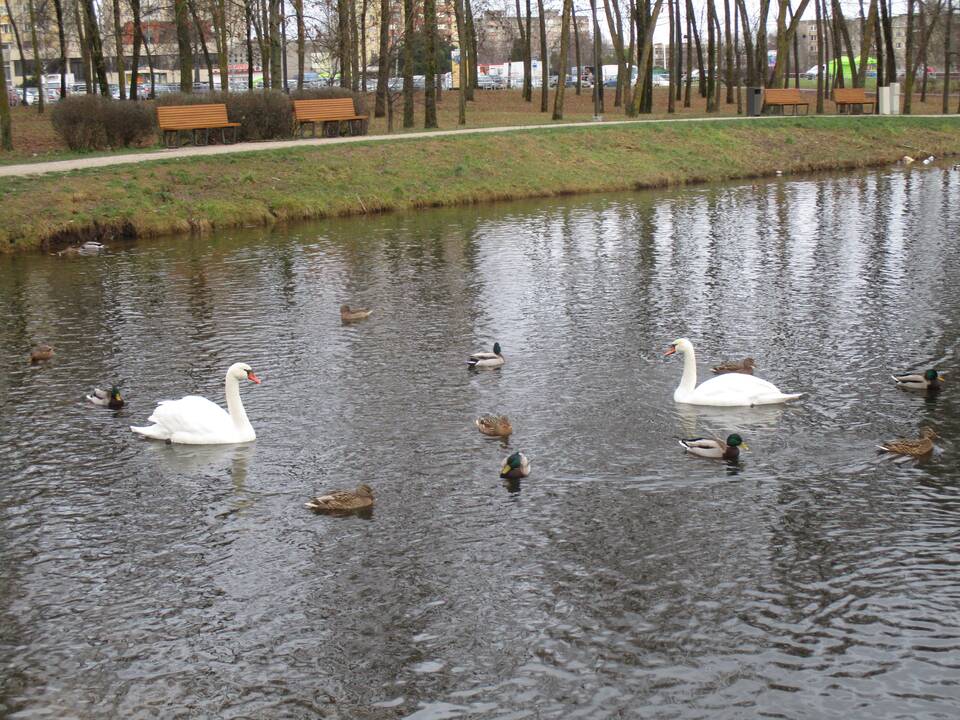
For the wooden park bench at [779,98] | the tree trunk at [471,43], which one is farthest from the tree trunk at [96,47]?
the wooden park bench at [779,98]

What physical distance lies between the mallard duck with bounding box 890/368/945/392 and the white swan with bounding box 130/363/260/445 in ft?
24.9

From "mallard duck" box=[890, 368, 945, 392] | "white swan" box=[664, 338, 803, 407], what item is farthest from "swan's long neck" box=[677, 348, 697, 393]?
"mallard duck" box=[890, 368, 945, 392]

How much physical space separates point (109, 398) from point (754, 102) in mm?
42111

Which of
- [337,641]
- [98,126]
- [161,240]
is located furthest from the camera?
[98,126]

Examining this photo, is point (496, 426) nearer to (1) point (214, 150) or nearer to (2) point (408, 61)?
(1) point (214, 150)

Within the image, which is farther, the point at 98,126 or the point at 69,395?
the point at 98,126

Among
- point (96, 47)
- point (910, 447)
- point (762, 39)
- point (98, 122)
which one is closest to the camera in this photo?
point (910, 447)

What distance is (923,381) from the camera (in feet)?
43.9

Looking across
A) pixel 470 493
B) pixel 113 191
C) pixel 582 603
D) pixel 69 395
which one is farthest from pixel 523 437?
pixel 113 191

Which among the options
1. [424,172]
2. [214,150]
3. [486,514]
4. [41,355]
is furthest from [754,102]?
[486,514]

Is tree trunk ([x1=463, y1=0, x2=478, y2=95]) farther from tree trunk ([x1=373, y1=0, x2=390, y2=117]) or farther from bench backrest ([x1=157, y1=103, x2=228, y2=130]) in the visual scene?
bench backrest ([x1=157, y1=103, x2=228, y2=130])

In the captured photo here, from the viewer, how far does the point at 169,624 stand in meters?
8.45

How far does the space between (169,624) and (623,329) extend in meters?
10.1

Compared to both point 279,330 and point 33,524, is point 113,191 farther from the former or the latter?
point 33,524
